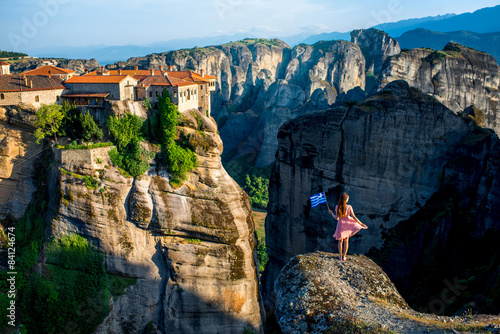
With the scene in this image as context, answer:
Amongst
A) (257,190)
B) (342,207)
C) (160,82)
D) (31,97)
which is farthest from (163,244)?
(257,190)

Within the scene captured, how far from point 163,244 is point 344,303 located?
49.5ft

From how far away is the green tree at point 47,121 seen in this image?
26.5 meters

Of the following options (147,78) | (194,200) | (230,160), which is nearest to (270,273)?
(194,200)

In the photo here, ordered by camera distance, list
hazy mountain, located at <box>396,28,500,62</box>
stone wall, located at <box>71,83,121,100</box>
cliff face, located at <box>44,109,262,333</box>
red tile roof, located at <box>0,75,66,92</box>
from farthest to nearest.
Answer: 1. hazy mountain, located at <box>396,28,500,62</box>
2. stone wall, located at <box>71,83,121,100</box>
3. red tile roof, located at <box>0,75,66,92</box>
4. cliff face, located at <box>44,109,262,333</box>

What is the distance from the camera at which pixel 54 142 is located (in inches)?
1037

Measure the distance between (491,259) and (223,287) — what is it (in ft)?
50.3

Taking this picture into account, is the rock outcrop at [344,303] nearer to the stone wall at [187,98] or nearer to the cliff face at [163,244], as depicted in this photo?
the cliff face at [163,244]

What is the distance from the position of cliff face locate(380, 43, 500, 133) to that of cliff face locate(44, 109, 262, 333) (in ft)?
88.9

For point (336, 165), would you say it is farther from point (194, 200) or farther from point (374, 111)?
point (194, 200)

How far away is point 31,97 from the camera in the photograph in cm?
2753

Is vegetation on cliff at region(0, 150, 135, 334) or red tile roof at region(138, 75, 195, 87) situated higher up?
red tile roof at region(138, 75, 195, 87)

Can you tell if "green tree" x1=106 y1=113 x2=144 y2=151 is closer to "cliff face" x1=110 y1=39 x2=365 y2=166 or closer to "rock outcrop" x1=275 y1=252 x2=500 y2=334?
"rock outcrop" x1=275 y1=252 x2=500 y2=334

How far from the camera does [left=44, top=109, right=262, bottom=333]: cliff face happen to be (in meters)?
24.4

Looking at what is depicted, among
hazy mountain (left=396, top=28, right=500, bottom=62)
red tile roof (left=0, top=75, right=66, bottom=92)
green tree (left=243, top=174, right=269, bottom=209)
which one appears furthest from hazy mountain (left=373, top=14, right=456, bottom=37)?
red tile roof (left=0, top=75, right=66, bottom=92)
